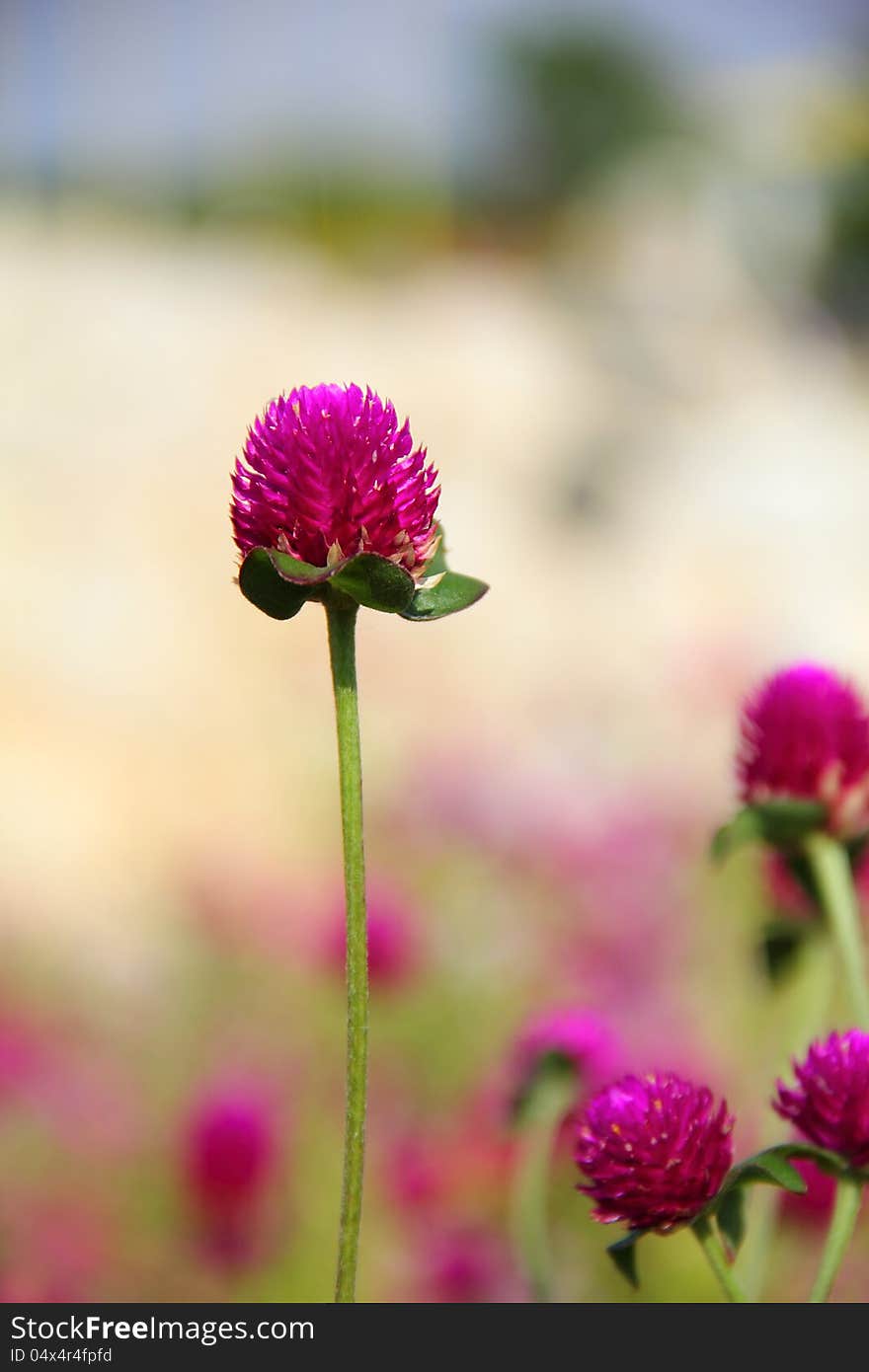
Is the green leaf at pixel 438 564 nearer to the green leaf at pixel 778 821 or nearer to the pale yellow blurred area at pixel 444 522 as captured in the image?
the green leaf at pixel 778 821

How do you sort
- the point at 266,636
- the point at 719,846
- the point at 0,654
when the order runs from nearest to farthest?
1. the point at 719,846
2. the point at 0,654
3. the point at 266,636

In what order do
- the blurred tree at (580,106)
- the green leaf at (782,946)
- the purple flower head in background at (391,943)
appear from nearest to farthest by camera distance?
the green leaf at (782,946), the purple flower head in background at (391,943), the blurred tree at (580,106)

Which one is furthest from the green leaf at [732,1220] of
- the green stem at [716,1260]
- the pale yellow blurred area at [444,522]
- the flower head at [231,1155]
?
the pale yellow blurred area at [444,522]

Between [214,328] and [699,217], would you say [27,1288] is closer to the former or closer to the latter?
[214,328]

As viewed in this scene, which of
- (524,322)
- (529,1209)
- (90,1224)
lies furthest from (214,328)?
(529,1209)

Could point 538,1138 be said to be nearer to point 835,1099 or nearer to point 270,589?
point 835,1099
